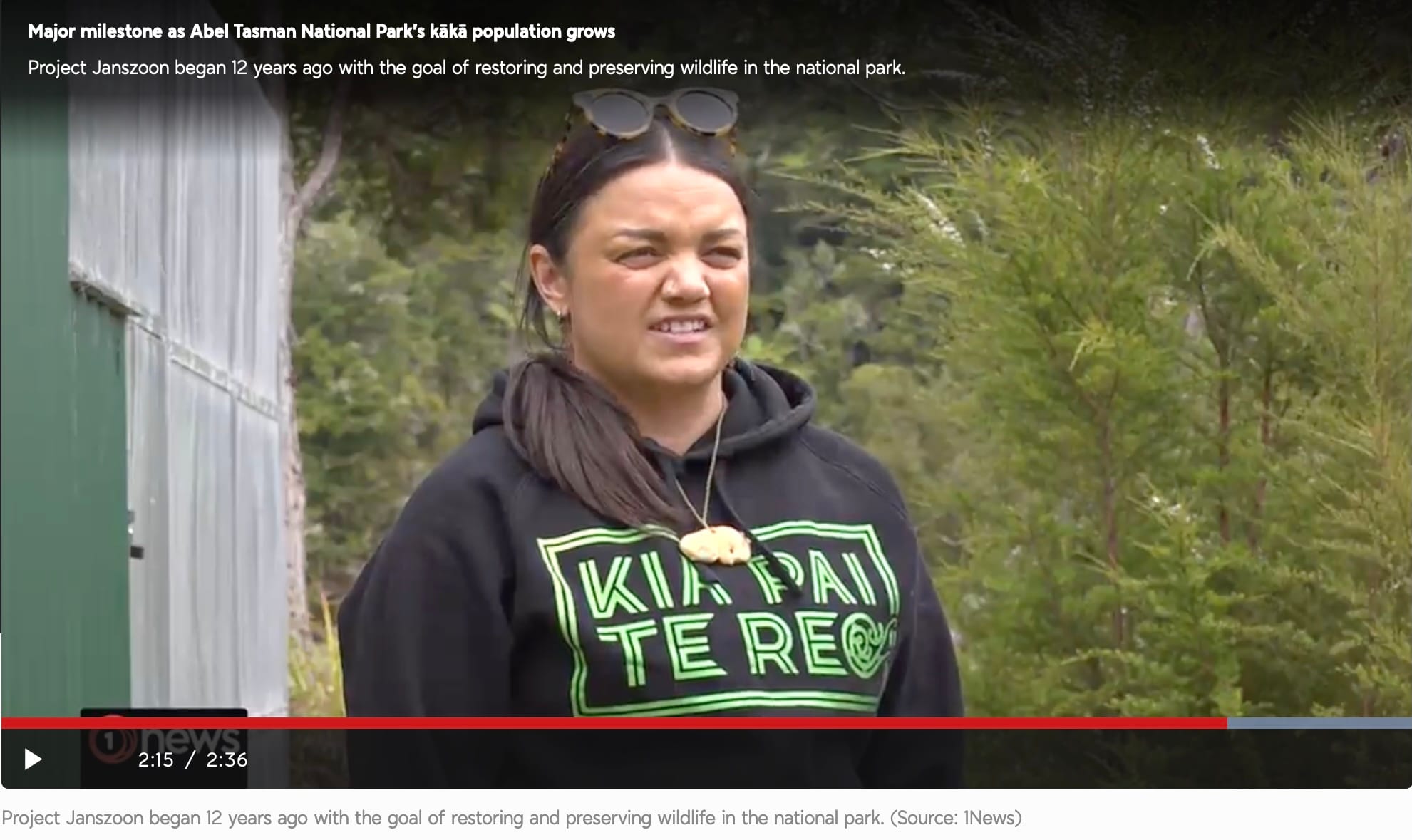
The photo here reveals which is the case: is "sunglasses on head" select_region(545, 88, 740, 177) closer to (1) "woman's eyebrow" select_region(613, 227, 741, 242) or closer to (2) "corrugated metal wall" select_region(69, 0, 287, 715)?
(1) "woman's eyebrow" select_region(613, 227, 741, 242)

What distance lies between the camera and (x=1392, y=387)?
2850mm

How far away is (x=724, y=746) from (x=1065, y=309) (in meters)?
1.47

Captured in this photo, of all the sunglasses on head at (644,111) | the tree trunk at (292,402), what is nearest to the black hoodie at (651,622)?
the sunglasses on head at (644,111)

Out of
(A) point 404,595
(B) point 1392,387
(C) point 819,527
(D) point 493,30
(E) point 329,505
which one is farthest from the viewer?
(E) point 329,505

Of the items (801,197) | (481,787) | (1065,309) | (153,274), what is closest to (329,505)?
(153,274)

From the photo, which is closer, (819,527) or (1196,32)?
(819,527)

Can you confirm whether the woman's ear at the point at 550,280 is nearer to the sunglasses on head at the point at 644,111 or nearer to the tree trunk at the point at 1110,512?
the sunglasses on head at the point at 644,111

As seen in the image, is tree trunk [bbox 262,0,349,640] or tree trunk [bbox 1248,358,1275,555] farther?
tree trunk [bbox 262,0,349,640]

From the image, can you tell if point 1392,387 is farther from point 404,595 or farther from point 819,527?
point 404,595

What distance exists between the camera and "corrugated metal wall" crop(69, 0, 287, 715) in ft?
8.04

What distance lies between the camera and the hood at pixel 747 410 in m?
1.86

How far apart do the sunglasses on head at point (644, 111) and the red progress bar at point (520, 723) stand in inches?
23.8

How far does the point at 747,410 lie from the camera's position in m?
1.92

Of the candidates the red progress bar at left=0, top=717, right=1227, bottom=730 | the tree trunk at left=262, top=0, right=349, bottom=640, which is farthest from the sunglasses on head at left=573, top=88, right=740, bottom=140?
the tree trunk at left=262, top=0, right=349, bottom=640
